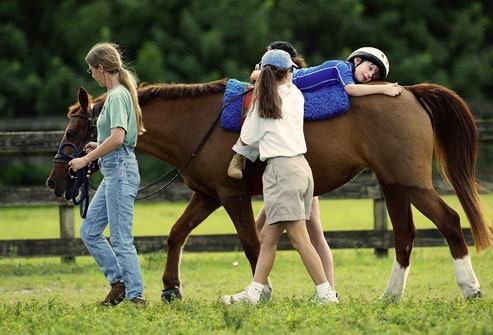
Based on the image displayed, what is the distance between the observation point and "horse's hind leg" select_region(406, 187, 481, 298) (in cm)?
816

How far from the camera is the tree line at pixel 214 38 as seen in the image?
26.3 meters

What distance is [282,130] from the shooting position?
25.6 ft

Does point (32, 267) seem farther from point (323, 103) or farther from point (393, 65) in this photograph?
point (393, 65)

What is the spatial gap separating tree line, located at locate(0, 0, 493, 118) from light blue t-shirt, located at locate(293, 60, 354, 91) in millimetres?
15575

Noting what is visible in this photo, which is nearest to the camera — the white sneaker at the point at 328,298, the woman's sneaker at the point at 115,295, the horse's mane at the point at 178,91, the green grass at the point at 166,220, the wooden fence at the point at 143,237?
the white sneaker at the point at 328,298

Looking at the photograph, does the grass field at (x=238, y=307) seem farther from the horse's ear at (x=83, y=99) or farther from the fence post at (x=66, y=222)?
the horse's ear at (x=83, y=99)

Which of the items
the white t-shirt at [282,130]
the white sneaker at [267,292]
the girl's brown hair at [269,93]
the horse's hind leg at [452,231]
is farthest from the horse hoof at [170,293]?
the horse's hind leg at [452,231]

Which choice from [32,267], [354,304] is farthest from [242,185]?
[32,267]

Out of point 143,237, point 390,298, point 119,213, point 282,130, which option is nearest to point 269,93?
point 282,130

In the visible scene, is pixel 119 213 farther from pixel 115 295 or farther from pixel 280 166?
pixel 280 166

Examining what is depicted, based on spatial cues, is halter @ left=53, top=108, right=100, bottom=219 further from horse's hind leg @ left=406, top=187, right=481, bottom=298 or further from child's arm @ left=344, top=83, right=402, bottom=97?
horse's hind leg @ left=406, top=187, right=481, bottom=298

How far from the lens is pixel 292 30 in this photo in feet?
95.9

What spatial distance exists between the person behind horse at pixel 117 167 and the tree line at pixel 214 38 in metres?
16.0

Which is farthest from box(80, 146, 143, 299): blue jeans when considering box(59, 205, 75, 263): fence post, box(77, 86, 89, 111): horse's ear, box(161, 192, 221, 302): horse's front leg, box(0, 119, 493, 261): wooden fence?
box(59, 205, 75, 263): fence post
